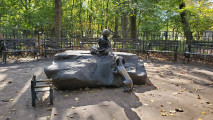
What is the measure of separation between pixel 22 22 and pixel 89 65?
1021 cm

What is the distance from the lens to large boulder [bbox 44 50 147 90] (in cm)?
508

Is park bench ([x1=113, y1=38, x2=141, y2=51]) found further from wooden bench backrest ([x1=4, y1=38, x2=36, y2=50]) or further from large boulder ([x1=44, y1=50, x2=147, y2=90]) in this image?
large boulder ([x1=44, y1=50, x2=147, y2=90])

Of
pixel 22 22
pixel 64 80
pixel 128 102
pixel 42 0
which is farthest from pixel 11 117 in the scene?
pixel 42 0

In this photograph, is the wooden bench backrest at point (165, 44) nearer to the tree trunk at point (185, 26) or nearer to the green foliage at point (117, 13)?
the tree trunk at point (185, 26)

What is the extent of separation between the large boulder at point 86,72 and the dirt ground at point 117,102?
0.71 feet

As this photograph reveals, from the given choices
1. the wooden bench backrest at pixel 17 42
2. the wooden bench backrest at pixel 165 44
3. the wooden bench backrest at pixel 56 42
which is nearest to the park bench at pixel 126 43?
the wooden bench backrest at pixel 165 44

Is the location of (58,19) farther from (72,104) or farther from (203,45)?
(72,104)

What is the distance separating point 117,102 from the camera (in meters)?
4.25

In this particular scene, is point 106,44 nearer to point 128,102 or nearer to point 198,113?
point 128,102

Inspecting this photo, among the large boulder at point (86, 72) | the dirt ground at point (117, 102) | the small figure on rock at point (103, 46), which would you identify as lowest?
the dirt ground at point (117, 102)

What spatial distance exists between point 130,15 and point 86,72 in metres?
6.96

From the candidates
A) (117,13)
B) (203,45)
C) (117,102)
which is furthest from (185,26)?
(117,102)

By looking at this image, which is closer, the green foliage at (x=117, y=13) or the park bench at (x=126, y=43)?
the green foliage at (x=117, y=13)

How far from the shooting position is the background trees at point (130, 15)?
10.5 metres
